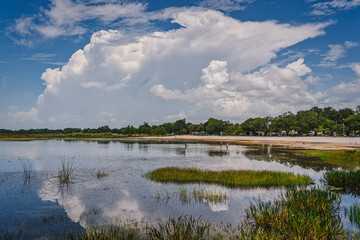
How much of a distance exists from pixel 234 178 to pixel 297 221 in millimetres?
13006

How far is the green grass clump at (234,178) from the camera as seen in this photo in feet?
78.3

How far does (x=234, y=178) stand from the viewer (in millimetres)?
25062

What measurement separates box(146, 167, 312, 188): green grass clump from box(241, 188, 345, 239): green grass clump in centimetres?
654

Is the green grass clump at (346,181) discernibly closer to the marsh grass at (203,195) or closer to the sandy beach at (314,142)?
the marsh grass at (203,195)

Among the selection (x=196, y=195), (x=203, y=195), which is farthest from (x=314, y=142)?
(x=196, y=195)

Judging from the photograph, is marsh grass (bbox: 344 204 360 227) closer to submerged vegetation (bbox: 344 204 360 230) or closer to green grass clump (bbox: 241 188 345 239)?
submerged vegetation (bbox: 344 204 360 230)

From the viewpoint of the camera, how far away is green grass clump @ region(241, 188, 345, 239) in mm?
11234

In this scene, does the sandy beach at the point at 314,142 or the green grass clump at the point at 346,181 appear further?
the sandy beach at the point at 314,142

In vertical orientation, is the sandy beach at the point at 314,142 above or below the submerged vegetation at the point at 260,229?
below

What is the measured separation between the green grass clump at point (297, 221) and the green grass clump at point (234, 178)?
257 inches

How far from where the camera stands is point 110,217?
1521cm

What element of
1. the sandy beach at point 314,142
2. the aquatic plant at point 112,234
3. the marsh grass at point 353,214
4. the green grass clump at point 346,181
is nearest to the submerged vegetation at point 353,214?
the marsh grass at point 353,214

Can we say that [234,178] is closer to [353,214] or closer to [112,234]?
[353,214]

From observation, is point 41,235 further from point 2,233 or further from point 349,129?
point 349,129
